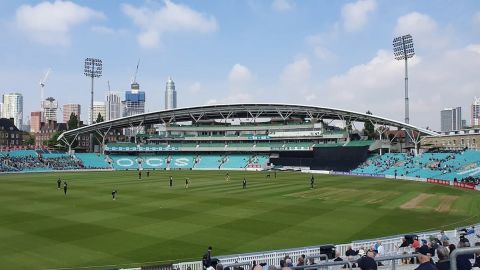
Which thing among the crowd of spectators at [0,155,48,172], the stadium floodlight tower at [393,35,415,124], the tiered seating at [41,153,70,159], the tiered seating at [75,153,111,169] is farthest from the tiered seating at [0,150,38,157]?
→ the stadium floodlight tower at [393,35,415,124]

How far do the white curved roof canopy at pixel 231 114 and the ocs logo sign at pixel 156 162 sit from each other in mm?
11346

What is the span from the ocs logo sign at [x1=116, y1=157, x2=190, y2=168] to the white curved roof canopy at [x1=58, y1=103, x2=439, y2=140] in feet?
37.2

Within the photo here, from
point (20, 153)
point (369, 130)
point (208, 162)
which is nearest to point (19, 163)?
point (20, 153)

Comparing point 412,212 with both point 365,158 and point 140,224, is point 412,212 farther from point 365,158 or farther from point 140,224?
point 365,158

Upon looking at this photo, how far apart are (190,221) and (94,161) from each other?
8636 cm

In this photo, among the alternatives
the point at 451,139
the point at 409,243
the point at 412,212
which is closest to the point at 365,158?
the point at 451,139

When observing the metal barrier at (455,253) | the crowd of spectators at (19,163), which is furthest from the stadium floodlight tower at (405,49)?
the metal barrier at (455,253)

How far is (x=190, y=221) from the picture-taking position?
3038 centimetres

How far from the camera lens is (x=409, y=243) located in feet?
60.5

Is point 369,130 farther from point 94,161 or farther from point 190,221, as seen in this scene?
point 190,221

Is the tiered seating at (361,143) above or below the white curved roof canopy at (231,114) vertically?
below

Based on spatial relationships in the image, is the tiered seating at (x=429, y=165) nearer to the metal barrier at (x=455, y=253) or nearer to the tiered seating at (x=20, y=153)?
the metal barrier at (x=455, y=253)

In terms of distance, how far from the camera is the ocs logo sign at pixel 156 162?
365ft

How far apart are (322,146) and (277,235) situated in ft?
Result: 247
